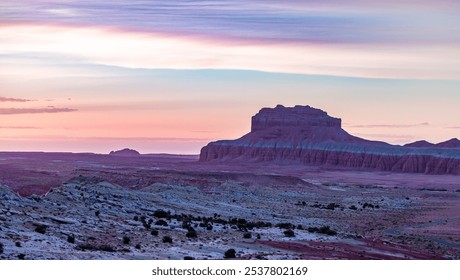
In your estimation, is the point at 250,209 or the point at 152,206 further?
the point at 250,209

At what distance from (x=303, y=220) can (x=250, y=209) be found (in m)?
6.04

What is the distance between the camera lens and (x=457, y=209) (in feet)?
228

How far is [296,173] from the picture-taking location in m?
154

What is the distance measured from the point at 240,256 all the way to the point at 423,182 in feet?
353

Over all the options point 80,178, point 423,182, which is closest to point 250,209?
point 80,178

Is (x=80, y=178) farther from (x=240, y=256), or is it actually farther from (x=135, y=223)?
(x=240, y=256)

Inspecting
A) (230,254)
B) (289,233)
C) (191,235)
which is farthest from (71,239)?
(289,233)

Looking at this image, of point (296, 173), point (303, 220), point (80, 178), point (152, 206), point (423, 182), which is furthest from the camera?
point (296, 173)

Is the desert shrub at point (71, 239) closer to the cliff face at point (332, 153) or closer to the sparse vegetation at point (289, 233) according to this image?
the sparse vegetation at point (289, 233)

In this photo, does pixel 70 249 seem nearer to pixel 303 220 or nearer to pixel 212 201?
pixel 303 220

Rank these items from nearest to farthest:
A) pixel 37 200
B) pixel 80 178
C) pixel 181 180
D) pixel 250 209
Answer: pixel 37 200 < pixel 250 209 < pixel 80 178 < pixel 181 180

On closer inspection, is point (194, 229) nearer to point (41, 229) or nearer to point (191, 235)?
point (191, 235)

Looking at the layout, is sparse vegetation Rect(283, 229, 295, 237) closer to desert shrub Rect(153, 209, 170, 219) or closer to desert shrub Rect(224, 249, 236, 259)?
desert shrub Rect(153, 209, 170, 219)

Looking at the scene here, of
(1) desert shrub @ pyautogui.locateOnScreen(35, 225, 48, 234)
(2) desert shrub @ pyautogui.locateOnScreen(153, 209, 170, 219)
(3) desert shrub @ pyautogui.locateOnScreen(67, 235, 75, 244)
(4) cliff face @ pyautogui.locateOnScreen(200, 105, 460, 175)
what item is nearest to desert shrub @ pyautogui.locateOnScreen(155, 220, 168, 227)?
(2) desert shrub @ pyautogui.locateOnScreen(153, 209, 170, 219)
